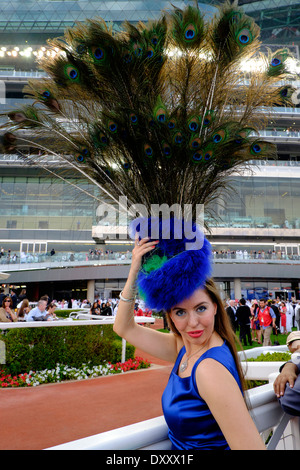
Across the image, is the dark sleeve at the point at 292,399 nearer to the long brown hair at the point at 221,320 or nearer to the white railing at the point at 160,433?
the white railing at the point at 160,433

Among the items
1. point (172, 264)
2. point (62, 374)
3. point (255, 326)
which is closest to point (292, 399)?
point (172, 264)

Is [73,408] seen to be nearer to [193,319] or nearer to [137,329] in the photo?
[137,329]

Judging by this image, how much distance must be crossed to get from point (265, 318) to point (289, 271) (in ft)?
82.9

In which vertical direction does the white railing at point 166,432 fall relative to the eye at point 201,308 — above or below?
below

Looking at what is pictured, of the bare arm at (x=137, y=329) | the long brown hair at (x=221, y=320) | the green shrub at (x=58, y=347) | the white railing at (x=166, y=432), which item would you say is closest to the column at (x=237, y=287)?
the green shrub at (x=58, y=347)

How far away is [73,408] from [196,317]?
169 inches

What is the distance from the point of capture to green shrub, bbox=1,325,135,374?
6617 mm

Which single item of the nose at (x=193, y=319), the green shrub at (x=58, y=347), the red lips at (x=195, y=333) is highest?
the nose at (x=193, y=319)

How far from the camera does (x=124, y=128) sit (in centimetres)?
274

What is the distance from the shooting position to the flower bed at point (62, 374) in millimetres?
6184

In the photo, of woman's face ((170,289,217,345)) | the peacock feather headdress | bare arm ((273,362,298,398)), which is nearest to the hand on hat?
woman's face ((170,289,217,345))

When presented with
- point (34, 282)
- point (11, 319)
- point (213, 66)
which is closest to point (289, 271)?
point (34, 282)

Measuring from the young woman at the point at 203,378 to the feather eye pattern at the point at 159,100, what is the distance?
1.17m

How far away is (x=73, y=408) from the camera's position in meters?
4.80
